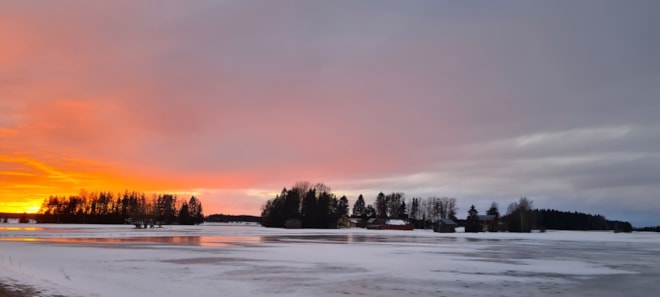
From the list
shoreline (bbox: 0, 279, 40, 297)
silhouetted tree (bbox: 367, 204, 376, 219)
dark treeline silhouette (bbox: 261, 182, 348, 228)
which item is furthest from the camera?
silhouetted tree (bbox: 367, 204, 376, 219)

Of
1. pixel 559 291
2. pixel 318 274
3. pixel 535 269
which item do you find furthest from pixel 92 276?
pixel 535 269

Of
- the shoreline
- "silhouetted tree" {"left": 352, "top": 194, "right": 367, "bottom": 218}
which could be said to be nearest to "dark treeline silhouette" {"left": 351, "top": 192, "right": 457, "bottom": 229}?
"silhouetted tree" {"left": 352, "top": 194, "right": 367, "bottom": 218}

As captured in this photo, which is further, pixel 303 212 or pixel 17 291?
pixel 303 212

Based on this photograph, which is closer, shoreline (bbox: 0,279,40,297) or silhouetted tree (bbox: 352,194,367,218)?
shoreline (bbox: 0,279,40,297)

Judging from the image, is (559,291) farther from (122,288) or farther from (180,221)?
(180,221)

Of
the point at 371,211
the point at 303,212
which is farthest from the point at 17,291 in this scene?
the point at 371,211

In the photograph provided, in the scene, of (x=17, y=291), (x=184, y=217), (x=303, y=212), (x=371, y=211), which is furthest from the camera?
(x=371, y=211)

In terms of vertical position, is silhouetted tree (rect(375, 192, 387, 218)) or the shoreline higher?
silhouetted tree (rect(375, 192, 387, 218))

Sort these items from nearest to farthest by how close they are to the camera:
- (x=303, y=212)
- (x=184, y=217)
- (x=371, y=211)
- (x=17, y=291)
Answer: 1. (x=17, y=291)
2. (x=303, y=212)
3. (x=184, y=217)
4. (x=371, y=211)

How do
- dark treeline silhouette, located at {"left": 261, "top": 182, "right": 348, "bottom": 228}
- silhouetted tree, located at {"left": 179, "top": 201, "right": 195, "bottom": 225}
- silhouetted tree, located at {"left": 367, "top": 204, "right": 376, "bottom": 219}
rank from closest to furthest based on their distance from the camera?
dark treeline silhouette, located at {"left": 261, "top": 182, "right": 348, "bottom": 228}
silhouetted tree, located at {"left": 179, "top": 201, "right": 195, "bottom": 225}
silhouetted tree, located at {"left": 367, "top": 204, "right": 376, "bottom": 219}

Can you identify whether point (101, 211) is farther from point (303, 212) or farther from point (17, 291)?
point (17, 291)

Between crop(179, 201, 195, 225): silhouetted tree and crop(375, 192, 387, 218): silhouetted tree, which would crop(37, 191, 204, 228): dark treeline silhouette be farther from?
crop(375, 192, 387, 218): silhouetted tree

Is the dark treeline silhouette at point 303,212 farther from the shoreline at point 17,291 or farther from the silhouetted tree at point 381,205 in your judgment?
the shoreline at point 17,291

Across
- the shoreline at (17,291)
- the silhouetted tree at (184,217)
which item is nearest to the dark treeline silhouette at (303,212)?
the silhouetted tree at (184,217)
